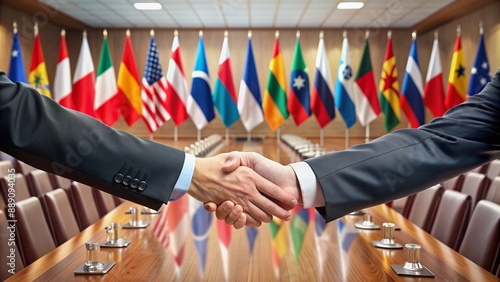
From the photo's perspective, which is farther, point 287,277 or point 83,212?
point 83,212

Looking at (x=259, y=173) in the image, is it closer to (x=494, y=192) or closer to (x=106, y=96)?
(x=494, y=192)

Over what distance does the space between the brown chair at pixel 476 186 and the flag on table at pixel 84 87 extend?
303 inches

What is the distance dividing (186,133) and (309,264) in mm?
16349

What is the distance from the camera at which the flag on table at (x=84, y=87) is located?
1074 cm

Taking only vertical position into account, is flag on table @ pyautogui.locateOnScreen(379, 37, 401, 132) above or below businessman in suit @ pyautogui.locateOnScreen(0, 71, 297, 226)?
above

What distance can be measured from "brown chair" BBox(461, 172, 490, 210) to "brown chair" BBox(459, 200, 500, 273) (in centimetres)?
146

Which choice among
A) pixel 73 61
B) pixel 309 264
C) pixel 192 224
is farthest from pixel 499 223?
pixel 73 61

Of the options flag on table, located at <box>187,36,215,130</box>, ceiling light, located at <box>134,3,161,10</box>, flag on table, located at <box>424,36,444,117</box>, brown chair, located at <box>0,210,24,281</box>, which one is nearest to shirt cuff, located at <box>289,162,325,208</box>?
brown chair, located at <box>0,210,24,281</box>

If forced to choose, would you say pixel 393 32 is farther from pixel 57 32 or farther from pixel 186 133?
pixel 57 32

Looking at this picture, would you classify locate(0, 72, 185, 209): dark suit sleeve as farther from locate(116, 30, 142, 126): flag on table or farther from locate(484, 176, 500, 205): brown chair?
locate(116, 30, 142, 126): flag on table

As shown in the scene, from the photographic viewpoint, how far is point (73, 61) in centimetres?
1838

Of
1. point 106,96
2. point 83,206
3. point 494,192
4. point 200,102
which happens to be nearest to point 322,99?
point 200,102

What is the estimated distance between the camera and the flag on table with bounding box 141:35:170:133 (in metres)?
11.2

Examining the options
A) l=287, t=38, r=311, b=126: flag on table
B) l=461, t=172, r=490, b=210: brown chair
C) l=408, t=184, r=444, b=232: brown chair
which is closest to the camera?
l=408, t=184, r=444, b=232: brown chair
